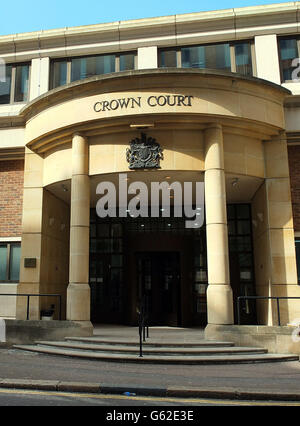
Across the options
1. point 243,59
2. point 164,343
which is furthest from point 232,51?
point 164,343

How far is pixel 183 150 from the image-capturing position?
1195 cm

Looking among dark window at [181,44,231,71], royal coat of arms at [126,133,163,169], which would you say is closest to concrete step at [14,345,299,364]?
royal coat of arms at [126,133,163,169]

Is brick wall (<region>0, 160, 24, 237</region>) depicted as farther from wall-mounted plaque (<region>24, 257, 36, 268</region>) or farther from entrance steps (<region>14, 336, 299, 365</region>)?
entrance steps (<region>14, 336, 299, 365</region>)

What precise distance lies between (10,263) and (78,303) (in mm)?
4165

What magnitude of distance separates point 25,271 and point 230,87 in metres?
8.85

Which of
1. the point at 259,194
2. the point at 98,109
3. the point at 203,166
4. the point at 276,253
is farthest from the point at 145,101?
the point at 276,253

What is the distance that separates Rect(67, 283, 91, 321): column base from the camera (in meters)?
11.5

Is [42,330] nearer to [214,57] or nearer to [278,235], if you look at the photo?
[278,235]

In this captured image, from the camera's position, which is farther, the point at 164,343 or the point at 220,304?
the point at 220,304

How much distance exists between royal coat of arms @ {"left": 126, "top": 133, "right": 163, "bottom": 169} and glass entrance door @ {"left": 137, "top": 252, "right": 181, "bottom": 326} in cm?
515

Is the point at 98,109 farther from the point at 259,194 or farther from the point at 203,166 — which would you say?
the point at 259,194

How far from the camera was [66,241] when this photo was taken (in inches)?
620

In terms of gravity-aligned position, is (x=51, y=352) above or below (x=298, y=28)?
below

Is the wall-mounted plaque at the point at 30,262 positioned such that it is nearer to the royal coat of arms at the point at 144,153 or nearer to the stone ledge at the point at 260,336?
the royal coat of arms at the point at 144,153
